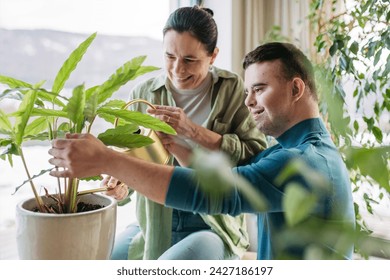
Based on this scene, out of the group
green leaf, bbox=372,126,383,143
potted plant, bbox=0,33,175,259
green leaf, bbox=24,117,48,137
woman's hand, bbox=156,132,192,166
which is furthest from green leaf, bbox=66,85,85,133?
green leaf, bbox=372,126,383,143

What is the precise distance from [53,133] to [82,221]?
21 cm

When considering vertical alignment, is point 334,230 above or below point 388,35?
below

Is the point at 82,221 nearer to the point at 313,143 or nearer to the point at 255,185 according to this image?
the point at 255,185

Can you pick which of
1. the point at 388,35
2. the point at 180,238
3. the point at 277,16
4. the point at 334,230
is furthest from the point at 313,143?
the point at 277,16

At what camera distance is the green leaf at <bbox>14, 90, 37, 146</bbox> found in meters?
0.74

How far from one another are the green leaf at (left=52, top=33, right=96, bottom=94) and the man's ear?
0.45 metres

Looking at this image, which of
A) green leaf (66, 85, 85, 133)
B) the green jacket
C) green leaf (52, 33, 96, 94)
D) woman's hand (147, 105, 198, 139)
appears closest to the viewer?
green leaf (66, 85, 85, 133)

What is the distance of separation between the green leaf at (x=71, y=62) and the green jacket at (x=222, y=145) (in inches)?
18.2

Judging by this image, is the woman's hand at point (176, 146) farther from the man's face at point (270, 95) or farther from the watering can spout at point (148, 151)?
the man's face at point (270, 95)

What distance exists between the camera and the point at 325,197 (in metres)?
0.78

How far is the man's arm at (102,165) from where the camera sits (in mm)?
706

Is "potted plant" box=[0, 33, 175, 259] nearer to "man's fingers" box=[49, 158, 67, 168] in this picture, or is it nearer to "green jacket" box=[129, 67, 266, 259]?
"man's fingers" box=[49, 158, 67, 168]

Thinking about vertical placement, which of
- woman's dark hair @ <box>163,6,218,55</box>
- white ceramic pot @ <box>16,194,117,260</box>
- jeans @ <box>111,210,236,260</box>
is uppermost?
woman's dark hair @ <box>163,6,218,55</box>

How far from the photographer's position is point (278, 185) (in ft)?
2.72
